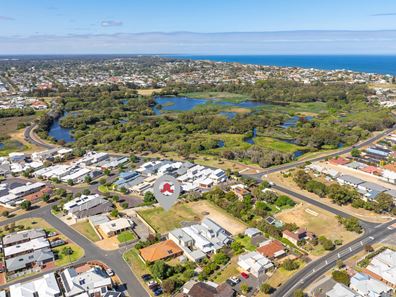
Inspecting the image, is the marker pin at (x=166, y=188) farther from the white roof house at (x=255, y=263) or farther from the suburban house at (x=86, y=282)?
the white roof house at (x=255, y=263)

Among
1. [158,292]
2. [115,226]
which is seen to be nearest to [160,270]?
[158,292]

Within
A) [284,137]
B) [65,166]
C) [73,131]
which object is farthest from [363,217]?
[73,131]

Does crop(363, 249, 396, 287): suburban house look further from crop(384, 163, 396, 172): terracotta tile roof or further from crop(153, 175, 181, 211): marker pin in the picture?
crop(384, 163, 396, 172): terracotta tile roof

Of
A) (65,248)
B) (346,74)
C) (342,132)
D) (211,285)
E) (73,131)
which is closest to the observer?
(211,285)

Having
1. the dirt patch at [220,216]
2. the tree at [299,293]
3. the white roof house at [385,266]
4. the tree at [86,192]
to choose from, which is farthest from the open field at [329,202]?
the tree at [86,192]

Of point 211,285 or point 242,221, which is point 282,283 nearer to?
point 211,285

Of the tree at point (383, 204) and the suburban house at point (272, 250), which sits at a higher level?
the tree at point (383, 204)

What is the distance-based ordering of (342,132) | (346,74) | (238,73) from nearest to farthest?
(342,132), (346,74), (238,73)
